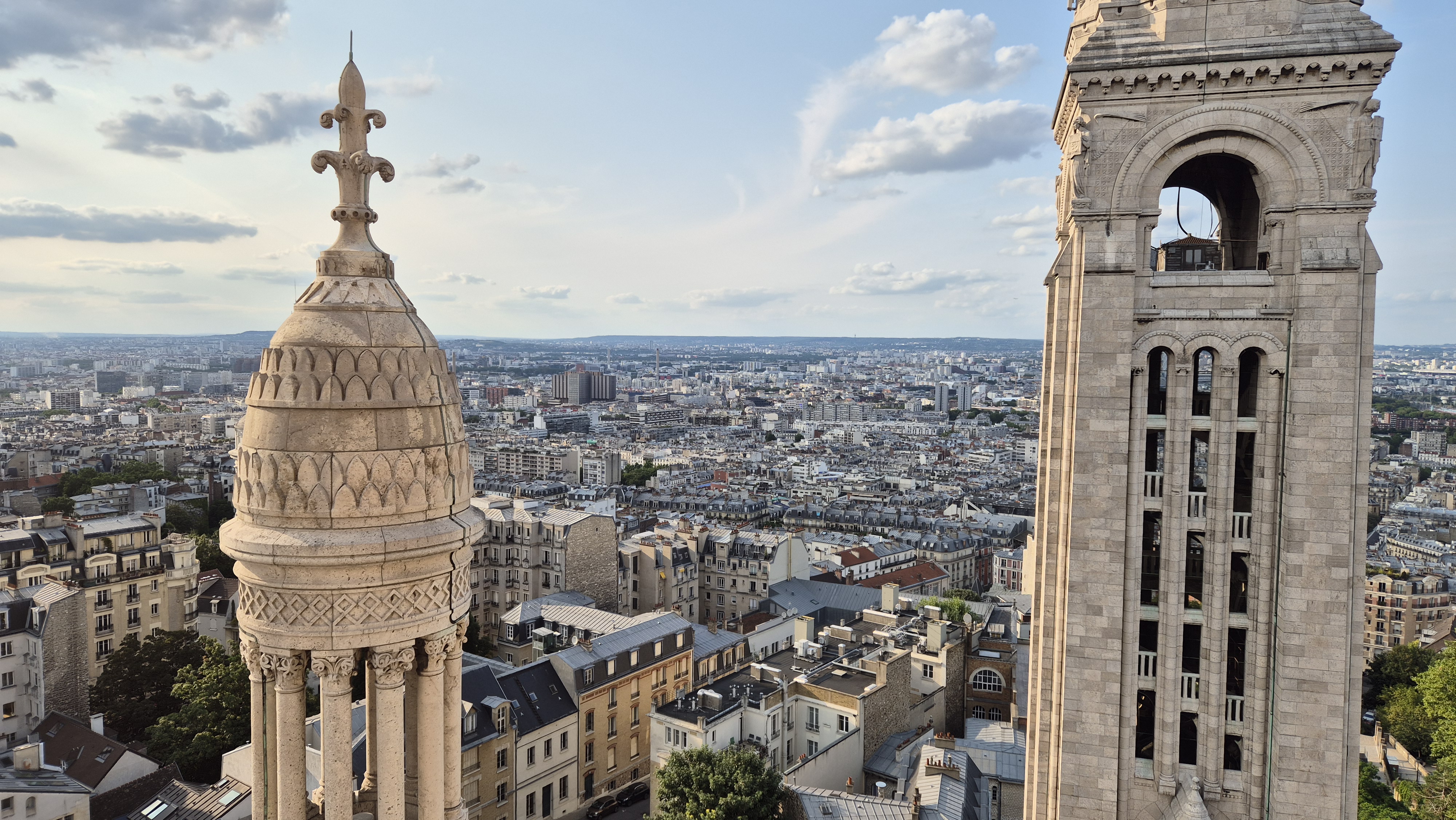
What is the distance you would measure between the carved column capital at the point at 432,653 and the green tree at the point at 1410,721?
5796 centimetres

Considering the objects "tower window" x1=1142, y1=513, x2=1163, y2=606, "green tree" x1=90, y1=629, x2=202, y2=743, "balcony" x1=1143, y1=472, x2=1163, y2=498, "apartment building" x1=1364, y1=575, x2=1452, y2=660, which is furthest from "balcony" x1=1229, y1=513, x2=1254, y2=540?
"apartment building" x1=1364, y1=575, x2=1452, y2=660

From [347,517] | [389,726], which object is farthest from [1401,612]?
[347,517]

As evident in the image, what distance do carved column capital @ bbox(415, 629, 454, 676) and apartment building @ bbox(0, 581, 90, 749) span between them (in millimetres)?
44789

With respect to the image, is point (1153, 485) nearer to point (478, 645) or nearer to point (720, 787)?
point (720, 787)

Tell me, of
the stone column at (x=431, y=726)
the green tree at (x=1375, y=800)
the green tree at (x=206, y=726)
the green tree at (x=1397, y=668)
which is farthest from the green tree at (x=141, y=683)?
the green tree at (x=1397, y=668)

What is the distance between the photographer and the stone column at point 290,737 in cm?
743

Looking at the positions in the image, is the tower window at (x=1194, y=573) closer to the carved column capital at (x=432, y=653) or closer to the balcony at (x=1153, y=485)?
the balcony at (x=1153, y=485)

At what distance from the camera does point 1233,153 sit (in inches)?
754

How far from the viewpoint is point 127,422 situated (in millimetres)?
196250

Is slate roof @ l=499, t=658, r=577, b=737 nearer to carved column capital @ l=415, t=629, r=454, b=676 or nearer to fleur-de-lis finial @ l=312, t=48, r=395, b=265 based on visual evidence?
carved column capital @ l=415, t=629, r=454, b=676

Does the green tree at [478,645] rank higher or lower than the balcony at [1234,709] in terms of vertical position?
lower

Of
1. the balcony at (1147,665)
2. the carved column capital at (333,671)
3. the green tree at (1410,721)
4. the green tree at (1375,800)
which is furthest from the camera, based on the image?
the green tree at (1410,721)

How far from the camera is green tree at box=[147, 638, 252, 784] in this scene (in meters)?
40.9

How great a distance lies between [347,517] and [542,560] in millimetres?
59641
